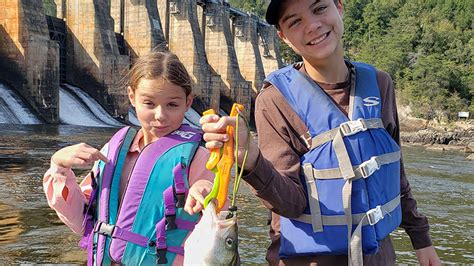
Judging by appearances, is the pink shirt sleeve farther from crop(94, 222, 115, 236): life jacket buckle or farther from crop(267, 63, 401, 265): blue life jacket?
crop(267, 63, 401, 265): blue life jacket

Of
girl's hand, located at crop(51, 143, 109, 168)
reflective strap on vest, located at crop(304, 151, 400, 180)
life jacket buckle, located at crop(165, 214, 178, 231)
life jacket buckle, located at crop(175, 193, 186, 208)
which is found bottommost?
life jacket buckle, located at crop(165, 214, 178, 231)

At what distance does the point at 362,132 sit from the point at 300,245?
0.54m

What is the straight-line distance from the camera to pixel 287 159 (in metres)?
2.06

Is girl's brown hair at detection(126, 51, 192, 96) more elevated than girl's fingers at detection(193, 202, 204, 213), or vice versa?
girl's brown hair at detection(126, 51, 192, 96)

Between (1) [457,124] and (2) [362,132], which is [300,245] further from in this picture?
(1) [457,124]

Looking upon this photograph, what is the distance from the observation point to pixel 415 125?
48219 mm

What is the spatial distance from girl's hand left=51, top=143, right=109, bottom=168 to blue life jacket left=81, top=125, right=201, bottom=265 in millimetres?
264

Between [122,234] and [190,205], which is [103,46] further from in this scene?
[190,205]

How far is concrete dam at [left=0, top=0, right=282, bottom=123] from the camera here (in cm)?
1870

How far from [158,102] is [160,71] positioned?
5.9 inches

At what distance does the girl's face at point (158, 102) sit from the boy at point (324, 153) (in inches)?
17.3

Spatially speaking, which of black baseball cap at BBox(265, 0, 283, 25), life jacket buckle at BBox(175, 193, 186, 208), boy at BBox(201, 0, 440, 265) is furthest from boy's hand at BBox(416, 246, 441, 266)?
black baseball cap at BBox(265, 0, 283, 25)

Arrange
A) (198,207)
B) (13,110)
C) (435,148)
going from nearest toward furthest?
(198,207), (13,110), (435,148)

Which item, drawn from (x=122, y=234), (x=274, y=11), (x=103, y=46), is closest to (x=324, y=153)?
(x=274, y=11)
